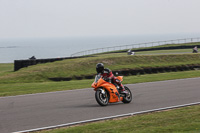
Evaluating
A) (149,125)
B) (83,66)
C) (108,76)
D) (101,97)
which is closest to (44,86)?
(108,76)

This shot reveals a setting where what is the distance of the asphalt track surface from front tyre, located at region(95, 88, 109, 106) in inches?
6.9

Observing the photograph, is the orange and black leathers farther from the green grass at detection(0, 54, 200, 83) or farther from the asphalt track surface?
the green grass at detection(0, 54, 200, 83)

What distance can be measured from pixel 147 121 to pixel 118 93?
3368 millimetres

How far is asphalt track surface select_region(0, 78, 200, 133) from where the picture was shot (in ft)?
27.8

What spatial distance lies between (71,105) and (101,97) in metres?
1.04

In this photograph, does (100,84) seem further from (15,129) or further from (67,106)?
(15,129)

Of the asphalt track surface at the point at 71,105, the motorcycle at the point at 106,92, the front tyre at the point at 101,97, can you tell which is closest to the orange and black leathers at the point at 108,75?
the motorcycle at the point at 106,92

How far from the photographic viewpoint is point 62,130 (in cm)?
727

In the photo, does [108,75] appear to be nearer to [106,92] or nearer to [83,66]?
[106,92]

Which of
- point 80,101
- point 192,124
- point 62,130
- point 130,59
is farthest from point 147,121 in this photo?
point 130,59

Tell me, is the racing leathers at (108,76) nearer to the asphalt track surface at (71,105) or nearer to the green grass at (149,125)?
the asphalt track surface at (71,105)

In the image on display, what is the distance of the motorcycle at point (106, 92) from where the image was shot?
10.5m

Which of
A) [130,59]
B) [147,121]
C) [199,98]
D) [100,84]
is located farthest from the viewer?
[130,59]

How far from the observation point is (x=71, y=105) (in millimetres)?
10914
